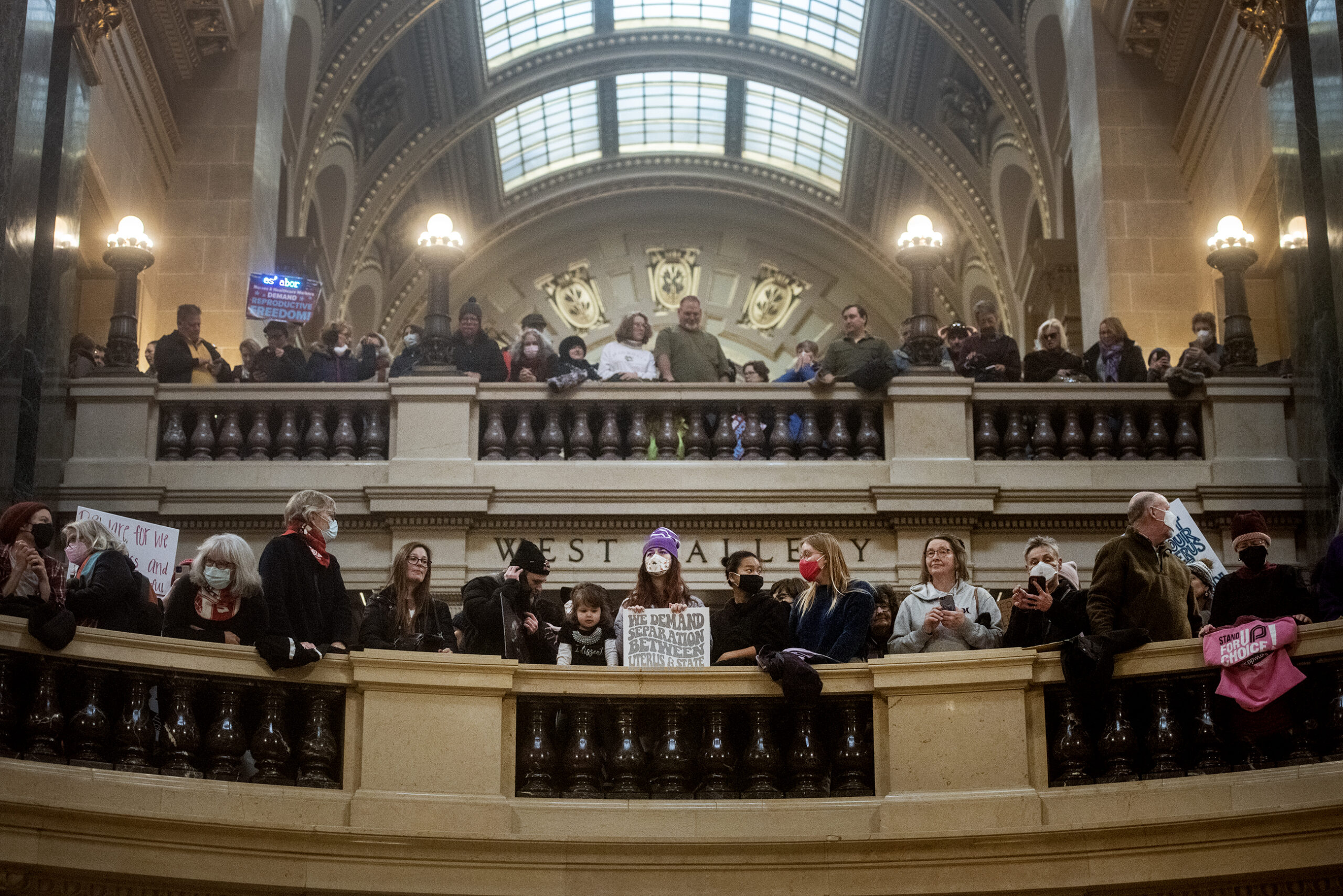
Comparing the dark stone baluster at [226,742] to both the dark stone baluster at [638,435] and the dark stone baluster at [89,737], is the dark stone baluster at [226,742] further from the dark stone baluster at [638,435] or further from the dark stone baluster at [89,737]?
the dark stone baluster at [638,435]

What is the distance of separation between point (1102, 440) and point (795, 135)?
2213cm

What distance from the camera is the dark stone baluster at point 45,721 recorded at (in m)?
7.59

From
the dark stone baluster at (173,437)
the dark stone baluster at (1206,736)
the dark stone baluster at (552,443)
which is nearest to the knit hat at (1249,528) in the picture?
the dark stone baluster at (1206,736)

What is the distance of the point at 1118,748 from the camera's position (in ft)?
26.4

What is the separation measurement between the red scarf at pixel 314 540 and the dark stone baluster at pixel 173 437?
5.43 m

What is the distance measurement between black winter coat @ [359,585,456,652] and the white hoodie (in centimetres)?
226

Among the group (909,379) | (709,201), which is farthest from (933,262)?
(709,201)

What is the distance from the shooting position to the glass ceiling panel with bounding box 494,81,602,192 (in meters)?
34.3

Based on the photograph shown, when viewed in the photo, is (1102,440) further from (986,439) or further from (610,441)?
(610,441)

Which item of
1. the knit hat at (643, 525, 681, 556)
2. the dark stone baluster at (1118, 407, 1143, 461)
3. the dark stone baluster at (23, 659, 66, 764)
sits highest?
the dark stone baluster at (1118, 407, 1143, 461)

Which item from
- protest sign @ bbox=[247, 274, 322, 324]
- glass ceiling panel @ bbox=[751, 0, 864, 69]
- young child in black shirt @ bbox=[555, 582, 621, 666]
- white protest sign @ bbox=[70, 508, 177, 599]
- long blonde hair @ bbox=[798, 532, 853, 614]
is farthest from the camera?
glass ceiling panel @ bbox=[751, 0, 864, 69]

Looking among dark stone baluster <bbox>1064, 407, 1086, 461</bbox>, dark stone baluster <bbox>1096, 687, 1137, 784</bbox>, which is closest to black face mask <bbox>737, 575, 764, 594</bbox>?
dark stone baluster <bbox>1096, 687, 1137, 784</bbox>

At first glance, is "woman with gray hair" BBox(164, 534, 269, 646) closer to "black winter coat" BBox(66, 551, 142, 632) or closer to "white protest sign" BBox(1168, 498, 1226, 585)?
"black winter coat" BBox(66, 551, 142, 632)

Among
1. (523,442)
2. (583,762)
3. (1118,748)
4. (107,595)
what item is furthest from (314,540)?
(523,442)
